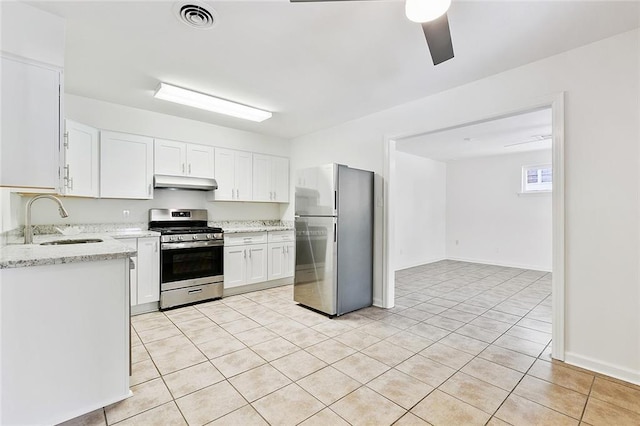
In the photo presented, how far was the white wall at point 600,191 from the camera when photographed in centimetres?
216

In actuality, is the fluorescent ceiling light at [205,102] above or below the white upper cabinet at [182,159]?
above

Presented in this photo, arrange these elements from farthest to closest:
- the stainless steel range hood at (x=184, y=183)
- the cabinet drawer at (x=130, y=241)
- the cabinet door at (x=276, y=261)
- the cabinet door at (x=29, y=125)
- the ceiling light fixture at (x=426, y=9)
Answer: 1. the cabinet door at (x=276, y=261)
2. the stainless steel range hood at (x=184, y=183)
3. the cabinet drawer at (x=130, y=241)
4. the cabinet door at (x=29, y=125)
5. the ceiling light fixture at (x=426, y=9)

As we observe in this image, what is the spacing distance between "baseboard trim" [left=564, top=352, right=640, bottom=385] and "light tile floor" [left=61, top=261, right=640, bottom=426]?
2.6 inches

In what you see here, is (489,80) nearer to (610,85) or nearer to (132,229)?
(610,85)

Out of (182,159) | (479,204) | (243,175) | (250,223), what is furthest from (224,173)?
(479,204)

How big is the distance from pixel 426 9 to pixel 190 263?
370cm

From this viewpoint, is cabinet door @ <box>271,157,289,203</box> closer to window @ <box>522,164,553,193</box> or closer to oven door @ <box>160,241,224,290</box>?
oven door @ <box>160,241,224,290</box>

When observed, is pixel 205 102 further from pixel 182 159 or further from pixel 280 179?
pixel 280 179

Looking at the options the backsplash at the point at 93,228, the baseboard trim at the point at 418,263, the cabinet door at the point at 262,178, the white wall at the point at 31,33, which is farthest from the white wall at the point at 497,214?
the white wall at the point at 31,33

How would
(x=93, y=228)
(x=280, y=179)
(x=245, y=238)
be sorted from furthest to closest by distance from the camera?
(x=280, y=179), (x=245, y=238), (x=93, y=228)

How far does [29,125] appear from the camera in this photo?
1854 mm

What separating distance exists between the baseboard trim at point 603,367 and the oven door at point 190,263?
12.7ft

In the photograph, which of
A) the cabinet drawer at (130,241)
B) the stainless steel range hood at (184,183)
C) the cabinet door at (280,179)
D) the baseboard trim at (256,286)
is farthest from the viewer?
the cabinet door at (280,179)

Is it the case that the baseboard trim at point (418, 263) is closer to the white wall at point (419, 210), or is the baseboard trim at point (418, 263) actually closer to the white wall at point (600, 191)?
the white wall at point (419, 210)
